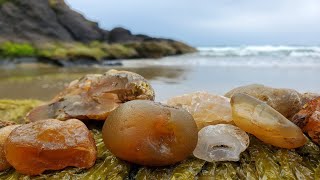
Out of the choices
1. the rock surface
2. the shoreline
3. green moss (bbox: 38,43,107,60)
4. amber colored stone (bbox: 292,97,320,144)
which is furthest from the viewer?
the rock surface

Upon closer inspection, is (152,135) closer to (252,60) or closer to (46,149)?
(46,149)

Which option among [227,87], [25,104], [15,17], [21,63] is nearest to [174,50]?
[15,17]

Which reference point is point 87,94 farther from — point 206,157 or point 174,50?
point 174,50

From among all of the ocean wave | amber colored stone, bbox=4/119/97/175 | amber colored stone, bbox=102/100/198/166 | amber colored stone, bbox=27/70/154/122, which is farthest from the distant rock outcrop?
amber colored stone, bbox=102/100/198/166

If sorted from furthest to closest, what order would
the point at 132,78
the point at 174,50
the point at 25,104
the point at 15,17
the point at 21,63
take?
the point at 174,50
the point at 15,17
the point at 21,63
the point at 25,104
the point at 132,78

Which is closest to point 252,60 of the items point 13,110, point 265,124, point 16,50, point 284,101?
point 16,50

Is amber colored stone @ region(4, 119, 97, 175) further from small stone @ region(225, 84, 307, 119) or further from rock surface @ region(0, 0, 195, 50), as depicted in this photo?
rock surface @ region(0, 0, 195, 50)
